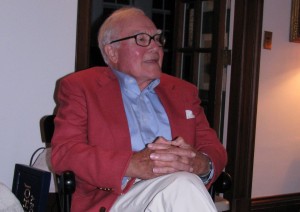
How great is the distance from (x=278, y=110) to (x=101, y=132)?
187 centimetres

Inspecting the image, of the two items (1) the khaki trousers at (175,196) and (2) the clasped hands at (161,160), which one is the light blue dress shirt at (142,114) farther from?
(1) the khaki trousers at (175,196)

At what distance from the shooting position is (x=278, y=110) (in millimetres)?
3029

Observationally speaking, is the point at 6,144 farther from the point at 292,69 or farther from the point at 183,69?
the point at 292,69

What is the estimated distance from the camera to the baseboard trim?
3.00 m

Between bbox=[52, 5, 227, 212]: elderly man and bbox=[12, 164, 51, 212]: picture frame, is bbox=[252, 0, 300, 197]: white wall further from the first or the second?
bbox=[12, 164, 51, 212]: picture frame

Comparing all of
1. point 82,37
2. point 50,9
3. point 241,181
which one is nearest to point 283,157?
point 241,181

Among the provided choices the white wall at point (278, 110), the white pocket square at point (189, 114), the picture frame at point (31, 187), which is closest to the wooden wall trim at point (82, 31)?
the picture frame at point (31, 187)

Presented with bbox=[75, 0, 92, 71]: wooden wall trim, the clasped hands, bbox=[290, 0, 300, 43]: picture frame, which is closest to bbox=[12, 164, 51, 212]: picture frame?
the clasped hands

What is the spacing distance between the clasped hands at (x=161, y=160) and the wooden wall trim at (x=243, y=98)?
148 centimetres

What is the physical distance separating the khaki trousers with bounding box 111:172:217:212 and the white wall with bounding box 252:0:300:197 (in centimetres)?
183

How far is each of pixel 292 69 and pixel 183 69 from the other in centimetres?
85

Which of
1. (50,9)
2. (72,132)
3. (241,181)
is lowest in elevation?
(241,181)

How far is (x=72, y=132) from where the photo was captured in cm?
153

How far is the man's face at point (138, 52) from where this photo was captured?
1.71 meters
